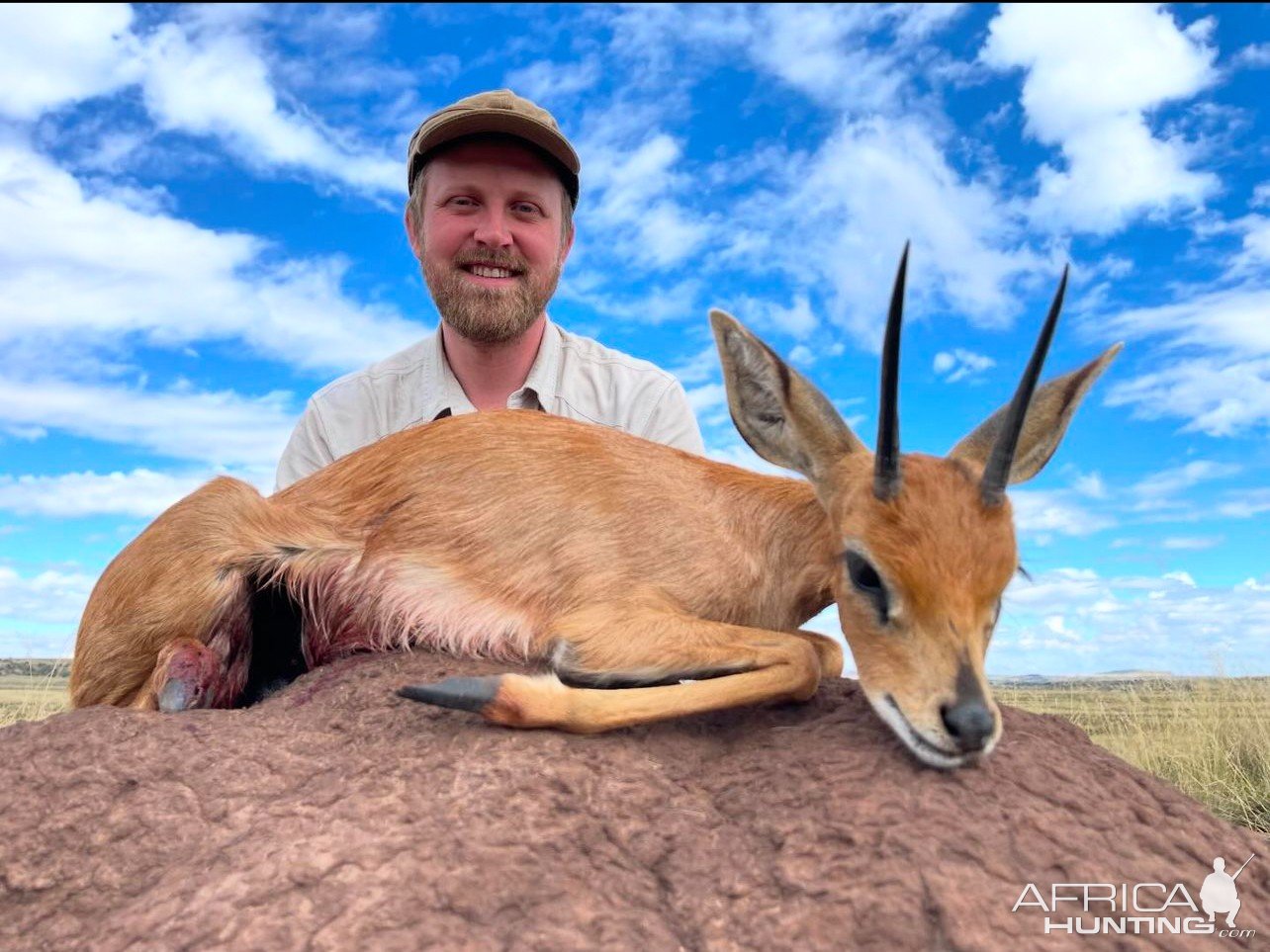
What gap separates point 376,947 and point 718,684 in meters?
1.81

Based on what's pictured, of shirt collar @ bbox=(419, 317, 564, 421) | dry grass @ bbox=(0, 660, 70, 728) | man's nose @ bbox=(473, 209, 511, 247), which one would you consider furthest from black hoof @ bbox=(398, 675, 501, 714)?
dry grass @ bbox=(0, 660, 70, 728)

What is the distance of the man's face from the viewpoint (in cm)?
980

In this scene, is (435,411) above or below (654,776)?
above

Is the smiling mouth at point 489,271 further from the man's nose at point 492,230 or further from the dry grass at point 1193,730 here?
the dry grass at point 1193,730

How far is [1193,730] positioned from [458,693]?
31.1ft

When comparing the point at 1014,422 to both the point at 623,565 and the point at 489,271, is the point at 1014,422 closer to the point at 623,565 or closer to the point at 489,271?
the point at 623,565

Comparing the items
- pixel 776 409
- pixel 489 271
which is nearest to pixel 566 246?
pixel 489 271

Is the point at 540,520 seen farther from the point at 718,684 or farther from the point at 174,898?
the point at 174,898

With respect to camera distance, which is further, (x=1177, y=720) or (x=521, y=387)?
(x=1177, y=720)

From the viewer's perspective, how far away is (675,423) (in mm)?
10898

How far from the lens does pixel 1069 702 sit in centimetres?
1299

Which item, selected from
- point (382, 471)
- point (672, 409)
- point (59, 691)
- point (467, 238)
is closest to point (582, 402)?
point (672, 409)

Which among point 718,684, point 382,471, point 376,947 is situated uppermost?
point 382,471

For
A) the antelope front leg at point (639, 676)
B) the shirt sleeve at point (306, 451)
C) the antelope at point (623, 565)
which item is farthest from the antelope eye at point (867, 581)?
the shirt sleeve at point (306, 451)
